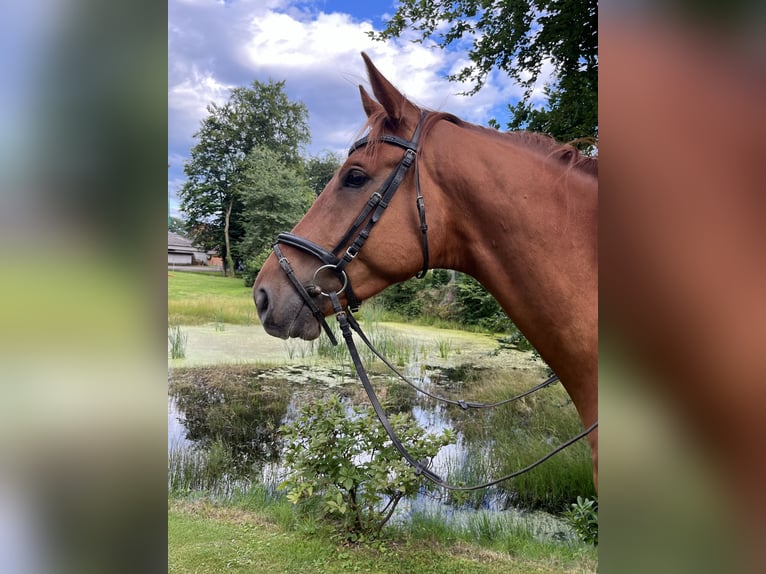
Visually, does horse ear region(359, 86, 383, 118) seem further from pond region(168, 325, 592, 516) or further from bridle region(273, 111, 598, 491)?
pond region(168, 325, 592, 516)

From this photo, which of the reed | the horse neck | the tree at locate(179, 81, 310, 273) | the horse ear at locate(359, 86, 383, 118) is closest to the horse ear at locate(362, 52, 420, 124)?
the horse ear at locate(359, 86, 383, 118)

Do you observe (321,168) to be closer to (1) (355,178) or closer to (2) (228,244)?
(2) (228,244)

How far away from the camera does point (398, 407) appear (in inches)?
196

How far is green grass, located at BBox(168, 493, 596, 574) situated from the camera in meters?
2.79

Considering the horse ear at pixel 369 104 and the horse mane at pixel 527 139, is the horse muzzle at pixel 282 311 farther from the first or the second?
the horse ear at pixel 369 104

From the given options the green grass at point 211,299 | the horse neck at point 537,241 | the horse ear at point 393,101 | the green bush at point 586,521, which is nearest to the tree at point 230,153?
the green grass at point 211,299

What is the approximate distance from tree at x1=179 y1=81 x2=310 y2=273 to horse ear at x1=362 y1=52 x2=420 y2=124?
3944mm

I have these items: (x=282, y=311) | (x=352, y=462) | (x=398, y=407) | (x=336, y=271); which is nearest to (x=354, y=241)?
(x=336, y=271)

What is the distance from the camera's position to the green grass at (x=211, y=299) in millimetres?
5863

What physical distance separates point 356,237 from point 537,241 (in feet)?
2.32
